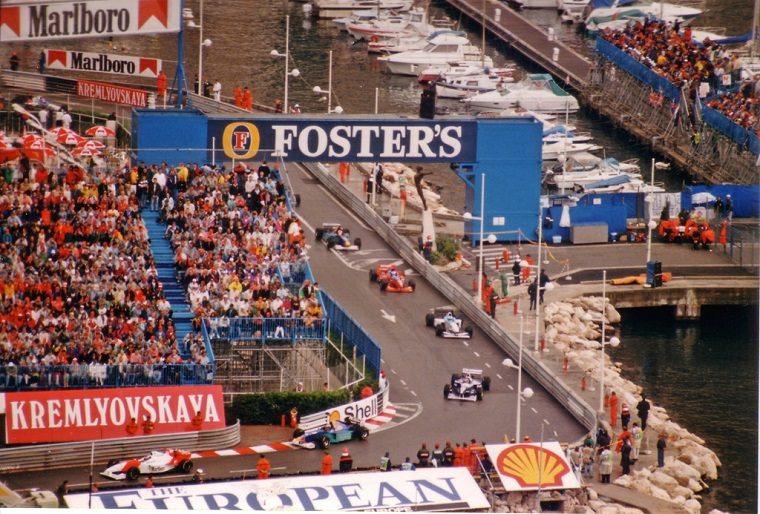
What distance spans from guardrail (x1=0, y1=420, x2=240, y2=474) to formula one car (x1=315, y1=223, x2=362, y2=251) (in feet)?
64.2

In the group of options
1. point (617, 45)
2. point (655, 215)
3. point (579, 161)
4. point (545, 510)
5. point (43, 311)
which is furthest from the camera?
point (617, 45)

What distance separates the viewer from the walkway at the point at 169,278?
8006 centimetres

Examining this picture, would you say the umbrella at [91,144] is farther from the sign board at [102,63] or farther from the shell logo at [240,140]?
the sign board at [102,63]

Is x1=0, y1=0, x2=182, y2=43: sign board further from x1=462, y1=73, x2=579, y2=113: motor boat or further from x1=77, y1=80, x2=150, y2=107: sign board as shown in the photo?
x1=462, y1=73, x2=579, y2=113: motor boat

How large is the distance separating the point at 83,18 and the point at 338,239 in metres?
14.2

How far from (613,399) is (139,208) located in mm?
20348

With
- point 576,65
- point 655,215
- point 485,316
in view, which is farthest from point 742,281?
point 576,65

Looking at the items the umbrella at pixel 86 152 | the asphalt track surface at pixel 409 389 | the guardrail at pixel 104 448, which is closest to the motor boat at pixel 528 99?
the asphalt track surface at pixel 409 389

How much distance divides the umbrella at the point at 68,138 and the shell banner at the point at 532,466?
30.3 meters

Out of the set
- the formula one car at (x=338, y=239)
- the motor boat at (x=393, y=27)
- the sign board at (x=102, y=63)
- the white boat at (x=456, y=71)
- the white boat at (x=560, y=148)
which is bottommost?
the formula one car at (x=338, y=239)

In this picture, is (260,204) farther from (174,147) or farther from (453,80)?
(453,80)

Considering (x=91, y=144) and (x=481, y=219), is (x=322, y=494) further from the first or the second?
(x=91, y=144)

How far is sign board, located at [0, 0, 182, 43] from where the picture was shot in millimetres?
86062

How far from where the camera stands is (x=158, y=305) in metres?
79.3
